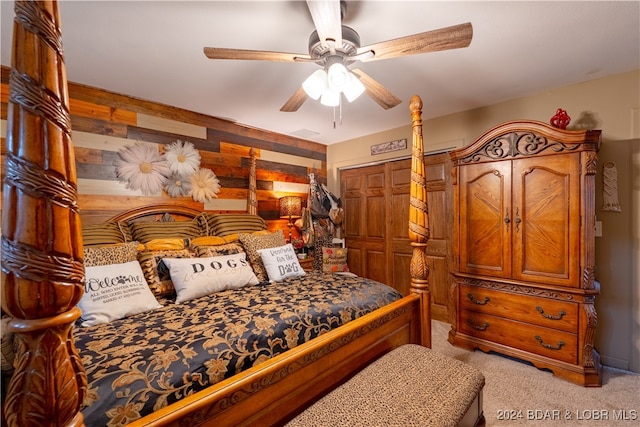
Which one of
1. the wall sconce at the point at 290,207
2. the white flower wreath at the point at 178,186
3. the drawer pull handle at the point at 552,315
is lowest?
the drawer pull handle at the point at 552,315

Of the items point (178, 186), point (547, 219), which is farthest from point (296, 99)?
point (547, 219)

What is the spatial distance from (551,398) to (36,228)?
9.19ft

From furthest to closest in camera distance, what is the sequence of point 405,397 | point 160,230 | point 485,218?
point 485,218 < point 160,230 < point 405,397

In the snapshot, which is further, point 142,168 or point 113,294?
point 142,168

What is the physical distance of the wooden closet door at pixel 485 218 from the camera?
2406 mm

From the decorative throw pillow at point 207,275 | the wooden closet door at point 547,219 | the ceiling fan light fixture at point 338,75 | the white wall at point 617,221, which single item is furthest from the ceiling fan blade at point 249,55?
the white wall at point 617,221

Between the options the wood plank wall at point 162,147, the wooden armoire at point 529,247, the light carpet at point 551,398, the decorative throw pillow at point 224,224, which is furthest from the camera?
the decorative throw pillow at point 224,224

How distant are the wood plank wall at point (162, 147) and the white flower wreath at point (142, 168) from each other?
2.0 inches

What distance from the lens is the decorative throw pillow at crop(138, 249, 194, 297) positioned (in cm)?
183

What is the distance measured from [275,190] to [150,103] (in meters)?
1.65

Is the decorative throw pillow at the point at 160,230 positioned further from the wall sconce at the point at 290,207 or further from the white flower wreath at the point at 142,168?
the wall sconce at the point at 290,207

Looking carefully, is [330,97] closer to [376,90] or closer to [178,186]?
[376,90]

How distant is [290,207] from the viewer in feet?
11.8

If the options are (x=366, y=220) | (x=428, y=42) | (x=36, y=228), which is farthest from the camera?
(x=366, y=220)
